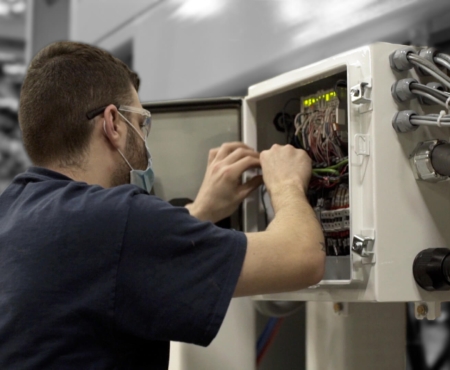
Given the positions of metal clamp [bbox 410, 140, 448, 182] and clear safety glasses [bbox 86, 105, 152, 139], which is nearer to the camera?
metal clamp [bbox 410, 140, 448, 182]

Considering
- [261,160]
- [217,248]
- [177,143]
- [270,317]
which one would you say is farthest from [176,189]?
[217,248]

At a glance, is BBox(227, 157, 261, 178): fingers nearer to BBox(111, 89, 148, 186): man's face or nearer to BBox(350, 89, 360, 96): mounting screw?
BBox(111, 89, 148, 186): man's face

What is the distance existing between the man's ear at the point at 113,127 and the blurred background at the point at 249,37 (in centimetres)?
55

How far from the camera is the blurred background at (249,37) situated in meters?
1.29

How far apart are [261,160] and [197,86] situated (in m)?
0.77

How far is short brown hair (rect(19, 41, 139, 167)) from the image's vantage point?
3.44 feet

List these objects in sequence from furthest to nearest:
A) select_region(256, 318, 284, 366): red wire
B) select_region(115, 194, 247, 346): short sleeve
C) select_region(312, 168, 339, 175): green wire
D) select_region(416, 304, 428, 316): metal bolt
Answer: select_region(256, 318, 284, 366): red wire → select_region(312, 168, 339, 175): green wire → select_region(416, 304, 428, 316): metal bolt → select_region(115, 194, 247, 346): short sleeve

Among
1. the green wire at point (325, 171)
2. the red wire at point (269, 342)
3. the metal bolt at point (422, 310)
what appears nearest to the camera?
the metal bolt at point (422, 310)

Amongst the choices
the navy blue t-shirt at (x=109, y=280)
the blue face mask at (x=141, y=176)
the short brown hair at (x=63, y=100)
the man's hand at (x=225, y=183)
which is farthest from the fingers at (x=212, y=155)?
the navy blue t-shirt at (x=109, y=280)

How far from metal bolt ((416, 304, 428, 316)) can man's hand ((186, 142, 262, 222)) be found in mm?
392

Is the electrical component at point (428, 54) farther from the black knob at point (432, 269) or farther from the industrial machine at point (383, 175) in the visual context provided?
the black knob at point (432, 269)

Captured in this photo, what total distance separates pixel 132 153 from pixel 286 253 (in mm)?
359

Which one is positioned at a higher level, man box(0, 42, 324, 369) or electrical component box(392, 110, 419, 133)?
electrical component box(392, 110, 419, 133)

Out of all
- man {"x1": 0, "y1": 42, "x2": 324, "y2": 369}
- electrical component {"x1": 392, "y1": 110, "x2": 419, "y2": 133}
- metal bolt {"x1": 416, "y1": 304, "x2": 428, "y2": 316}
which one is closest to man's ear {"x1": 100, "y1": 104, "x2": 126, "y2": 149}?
man {"x1": 0, "y1": 42, "x2": 324, "y2": 369}
